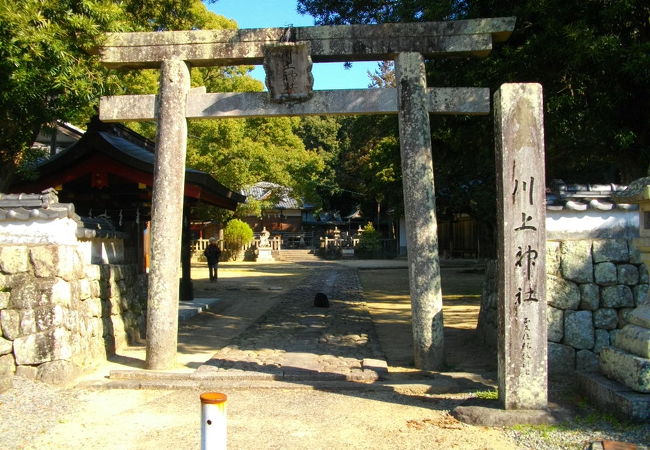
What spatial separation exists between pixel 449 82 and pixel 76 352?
832 cm

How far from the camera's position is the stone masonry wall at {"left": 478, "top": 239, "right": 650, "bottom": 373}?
7.39 m

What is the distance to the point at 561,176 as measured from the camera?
1928 cm

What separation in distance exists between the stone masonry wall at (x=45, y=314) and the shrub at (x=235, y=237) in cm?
2814

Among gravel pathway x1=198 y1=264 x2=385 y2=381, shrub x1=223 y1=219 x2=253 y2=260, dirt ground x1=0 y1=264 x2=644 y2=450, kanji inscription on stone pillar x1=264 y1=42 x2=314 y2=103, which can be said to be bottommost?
dirt ground x1=0 y1=264 x2=644 y2=450

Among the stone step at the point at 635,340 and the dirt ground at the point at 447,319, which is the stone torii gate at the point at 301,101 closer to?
the dirt ground at the point at 447,319

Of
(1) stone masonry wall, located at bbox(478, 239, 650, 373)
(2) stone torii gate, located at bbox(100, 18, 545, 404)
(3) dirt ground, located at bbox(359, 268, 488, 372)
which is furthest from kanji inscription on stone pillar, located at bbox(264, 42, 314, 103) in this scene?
(3) dirt ground, located at bbox(359, 268, 488, 372)

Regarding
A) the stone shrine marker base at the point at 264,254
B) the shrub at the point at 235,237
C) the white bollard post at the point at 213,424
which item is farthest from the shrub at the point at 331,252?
the white bollard post at the point at 213,424

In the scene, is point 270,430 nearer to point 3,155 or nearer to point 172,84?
point 172,84

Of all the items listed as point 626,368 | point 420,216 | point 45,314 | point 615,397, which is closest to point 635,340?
point 626,368

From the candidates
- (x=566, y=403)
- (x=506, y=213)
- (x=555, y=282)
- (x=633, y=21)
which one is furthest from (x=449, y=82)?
(x=566, y=403)

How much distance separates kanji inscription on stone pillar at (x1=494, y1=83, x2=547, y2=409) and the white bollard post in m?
3.37

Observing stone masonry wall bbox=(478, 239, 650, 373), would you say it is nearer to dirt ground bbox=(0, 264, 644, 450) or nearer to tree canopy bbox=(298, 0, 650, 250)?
dirt ground bbox=(0, 264, 644, 450)

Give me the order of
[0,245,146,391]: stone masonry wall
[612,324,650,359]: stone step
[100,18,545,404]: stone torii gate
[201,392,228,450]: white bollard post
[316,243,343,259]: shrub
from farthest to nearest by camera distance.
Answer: [316,243,343,259]: shrub → [100,18,545,404]: stone torii gate → [0,245,146,391]: stone masonry wall → [612,324,650,359]: stone step → [201,392,228,450]: white bollard post

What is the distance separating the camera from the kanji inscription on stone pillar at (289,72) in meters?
7.93
